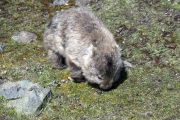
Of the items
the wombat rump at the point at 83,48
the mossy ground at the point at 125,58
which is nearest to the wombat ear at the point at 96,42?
the wombat rump at the point at 83,48

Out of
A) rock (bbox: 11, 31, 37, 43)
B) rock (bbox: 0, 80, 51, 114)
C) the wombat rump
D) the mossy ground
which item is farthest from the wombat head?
rock (bbox: 11, 31, 37, 43)

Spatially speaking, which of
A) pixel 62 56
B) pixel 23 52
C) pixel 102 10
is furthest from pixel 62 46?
pixel 102 10

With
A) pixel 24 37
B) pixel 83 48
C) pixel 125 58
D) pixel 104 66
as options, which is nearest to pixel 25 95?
pixel 83 48

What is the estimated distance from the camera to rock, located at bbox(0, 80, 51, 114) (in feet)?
24.1

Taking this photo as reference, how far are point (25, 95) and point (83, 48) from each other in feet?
4.68

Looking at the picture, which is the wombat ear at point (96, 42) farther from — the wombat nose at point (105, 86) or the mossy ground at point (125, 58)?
the mossy ground at point (125, 58)

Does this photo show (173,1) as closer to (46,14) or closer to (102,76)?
(46,14)

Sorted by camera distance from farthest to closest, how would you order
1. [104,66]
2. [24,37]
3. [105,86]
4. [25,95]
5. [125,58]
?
[24,37] → [125,58] → [105,86] → [25,95] → [104,66]

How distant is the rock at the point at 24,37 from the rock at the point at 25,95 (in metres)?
2.21

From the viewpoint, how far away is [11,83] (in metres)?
7.93

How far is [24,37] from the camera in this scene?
10.0 m

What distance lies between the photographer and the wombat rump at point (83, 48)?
7543 mm

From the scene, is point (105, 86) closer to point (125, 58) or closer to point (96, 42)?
point (96, 42)

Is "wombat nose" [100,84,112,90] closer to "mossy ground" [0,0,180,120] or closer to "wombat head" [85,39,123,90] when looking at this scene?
"wombat head" [85,39,123,90]
